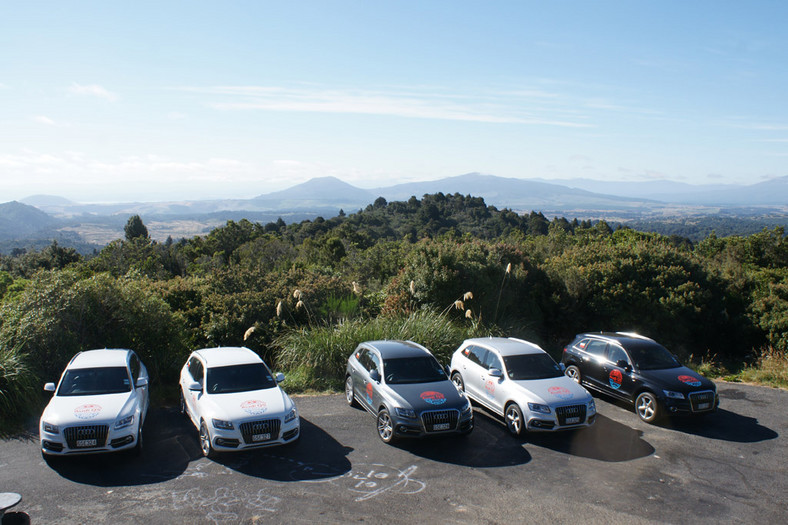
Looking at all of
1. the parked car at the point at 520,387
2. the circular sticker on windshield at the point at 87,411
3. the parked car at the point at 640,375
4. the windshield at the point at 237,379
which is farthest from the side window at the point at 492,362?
the circular sticker on windshield at the point at 87,411

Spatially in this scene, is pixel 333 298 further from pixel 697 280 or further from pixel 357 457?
pixel 697 280

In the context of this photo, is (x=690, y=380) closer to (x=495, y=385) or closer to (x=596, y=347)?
(x=596, y=347)

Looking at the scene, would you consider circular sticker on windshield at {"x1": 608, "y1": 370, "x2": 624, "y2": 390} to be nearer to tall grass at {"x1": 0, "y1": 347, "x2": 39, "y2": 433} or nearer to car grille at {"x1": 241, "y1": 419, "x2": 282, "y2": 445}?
car grille at {"x1": 241, "y1": 419, "x2": 282, "y2": 445}

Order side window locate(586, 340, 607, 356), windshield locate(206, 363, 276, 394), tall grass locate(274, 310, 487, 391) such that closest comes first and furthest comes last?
windshield locate(206, 363, 276, 394) → side window locate(586, 340, 607, 356) → tall grass locate(274, 310, 487, 391)

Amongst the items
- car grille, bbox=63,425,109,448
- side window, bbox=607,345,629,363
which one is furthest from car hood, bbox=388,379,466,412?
car grille, bbox=63,425,109,448

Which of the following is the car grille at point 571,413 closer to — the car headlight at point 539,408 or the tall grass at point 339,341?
the car headlight at point 539,408

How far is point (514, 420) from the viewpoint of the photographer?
32.3ft

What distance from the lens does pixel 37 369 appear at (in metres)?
11.2

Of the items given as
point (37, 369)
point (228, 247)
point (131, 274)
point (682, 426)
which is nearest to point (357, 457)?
point (682, 426)

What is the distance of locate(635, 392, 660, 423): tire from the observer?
10562 millimetres

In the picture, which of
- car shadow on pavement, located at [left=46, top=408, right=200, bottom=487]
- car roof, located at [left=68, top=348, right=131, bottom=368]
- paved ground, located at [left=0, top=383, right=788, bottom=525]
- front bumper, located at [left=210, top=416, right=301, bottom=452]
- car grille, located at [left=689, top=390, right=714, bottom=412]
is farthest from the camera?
car grille, located at [left=689, top=390, right=714, bottom=412]

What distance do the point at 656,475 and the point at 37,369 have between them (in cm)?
1237

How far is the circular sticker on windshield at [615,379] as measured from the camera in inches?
453

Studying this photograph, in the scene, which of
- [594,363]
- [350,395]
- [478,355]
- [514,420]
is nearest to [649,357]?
[594,363]
